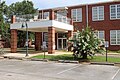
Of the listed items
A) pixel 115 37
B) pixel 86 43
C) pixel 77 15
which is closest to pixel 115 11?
pixel 115 37

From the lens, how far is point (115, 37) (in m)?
35.1

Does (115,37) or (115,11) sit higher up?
(115,11)

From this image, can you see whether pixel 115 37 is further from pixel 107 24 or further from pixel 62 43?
pixel 62 43

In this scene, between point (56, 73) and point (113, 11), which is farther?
point (113, 11)

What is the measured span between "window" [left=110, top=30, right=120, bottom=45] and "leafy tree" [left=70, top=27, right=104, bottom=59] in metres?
11.2

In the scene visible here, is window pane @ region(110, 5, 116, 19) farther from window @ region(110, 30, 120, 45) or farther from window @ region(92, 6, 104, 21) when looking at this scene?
window @ region(110, 30, 120, 45)

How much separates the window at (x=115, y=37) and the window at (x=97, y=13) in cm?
280

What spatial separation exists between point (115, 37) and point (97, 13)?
4593 mm

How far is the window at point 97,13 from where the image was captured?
3628cm

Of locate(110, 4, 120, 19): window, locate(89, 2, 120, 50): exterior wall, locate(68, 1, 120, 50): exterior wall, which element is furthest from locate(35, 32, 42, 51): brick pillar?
locate(110, 4, 120, 19): window

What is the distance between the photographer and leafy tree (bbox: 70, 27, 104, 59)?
2373 centimetres

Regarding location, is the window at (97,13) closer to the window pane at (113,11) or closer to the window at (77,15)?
the window pane at (113,11)

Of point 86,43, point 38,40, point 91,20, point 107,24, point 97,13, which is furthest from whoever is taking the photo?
point 38,40

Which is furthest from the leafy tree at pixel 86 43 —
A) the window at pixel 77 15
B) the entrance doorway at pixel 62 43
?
the entrance doorway at pixel 62 43
